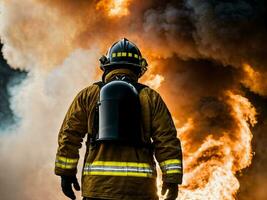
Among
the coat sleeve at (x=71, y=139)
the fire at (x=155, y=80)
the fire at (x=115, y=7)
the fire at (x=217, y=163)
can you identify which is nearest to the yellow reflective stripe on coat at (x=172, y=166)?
the coat sleeve at (x=71, y=139)

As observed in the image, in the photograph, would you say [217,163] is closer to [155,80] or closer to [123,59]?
[155,80]

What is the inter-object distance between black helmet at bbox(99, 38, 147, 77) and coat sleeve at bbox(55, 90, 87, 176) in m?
0.39

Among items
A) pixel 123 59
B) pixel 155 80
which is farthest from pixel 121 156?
pixel 155 80

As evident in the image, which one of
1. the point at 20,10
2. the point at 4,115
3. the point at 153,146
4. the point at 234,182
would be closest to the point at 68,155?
the point at 153,146

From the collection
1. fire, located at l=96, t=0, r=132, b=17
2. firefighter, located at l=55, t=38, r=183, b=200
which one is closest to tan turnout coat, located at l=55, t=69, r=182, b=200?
firefighter, located at l=55, t=38, r=183, b=200

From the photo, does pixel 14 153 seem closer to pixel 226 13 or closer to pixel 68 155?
pixel 226 13

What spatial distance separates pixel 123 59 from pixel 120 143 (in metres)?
0.82

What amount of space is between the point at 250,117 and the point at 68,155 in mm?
9870

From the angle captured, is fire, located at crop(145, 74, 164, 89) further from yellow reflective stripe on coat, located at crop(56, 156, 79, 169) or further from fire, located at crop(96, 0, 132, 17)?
yellow reflective stripe on coat, located at crop(56, 156, 79, 169)

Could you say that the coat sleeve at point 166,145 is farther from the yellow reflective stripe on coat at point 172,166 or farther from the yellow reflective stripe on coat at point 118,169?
the yellow reflective stripe on coat at point 118,169

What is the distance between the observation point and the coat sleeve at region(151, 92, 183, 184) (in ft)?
12.4

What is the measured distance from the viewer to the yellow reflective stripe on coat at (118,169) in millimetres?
3664

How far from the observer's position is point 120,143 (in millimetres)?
3771

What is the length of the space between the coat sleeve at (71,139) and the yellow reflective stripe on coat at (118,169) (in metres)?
0.18
